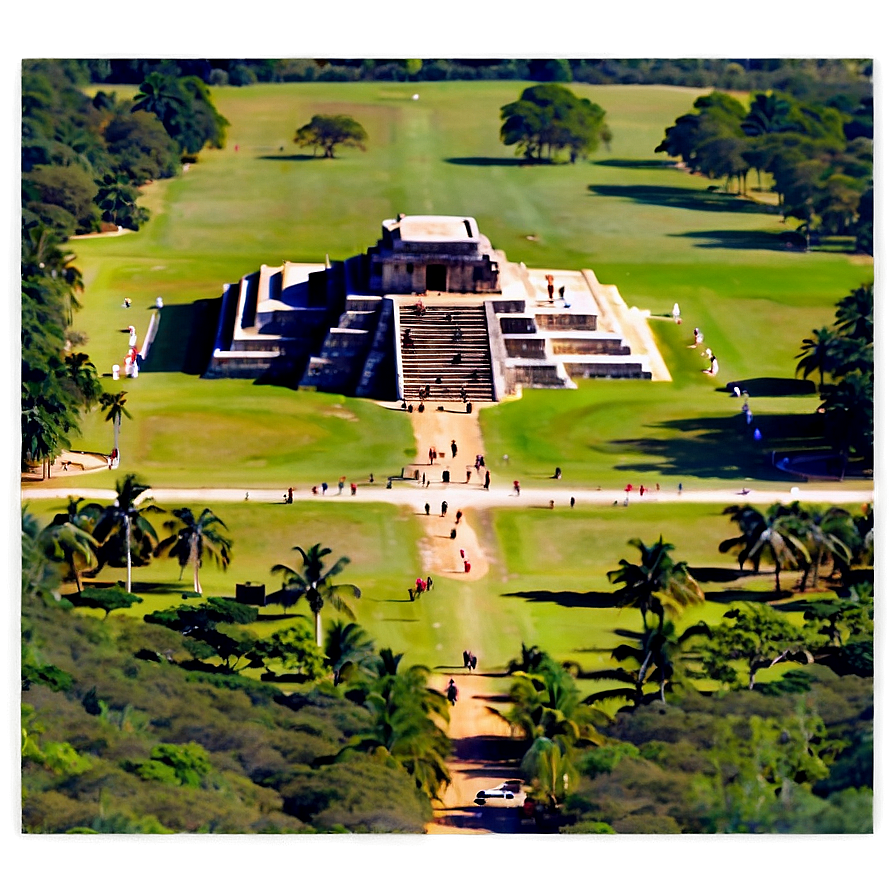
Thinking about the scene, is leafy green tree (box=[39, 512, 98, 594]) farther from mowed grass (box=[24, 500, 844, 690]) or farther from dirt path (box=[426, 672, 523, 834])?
dirt path (box=[426, 672, 523, 834])

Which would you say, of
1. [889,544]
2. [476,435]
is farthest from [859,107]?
[889,544]

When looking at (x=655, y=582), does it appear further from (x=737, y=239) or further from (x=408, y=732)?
(x=737, y=239)

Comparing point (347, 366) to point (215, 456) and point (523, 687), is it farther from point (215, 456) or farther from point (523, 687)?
point (523, 687)

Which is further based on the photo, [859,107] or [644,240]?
[859,107]

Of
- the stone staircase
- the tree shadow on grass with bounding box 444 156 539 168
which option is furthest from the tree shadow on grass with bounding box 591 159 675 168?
the stone staircase

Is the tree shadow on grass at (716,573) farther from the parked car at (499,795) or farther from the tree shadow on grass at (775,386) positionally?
the tree shadow on grass at (775,386)

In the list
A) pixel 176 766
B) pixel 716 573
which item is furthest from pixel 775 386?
pixel 176 766

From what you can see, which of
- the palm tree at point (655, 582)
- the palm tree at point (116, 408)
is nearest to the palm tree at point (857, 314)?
the palm tree at point (655, 582)
